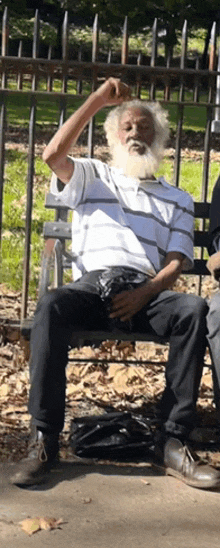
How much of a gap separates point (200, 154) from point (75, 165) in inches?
381

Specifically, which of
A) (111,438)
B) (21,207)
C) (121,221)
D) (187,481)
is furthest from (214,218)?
(21,207)

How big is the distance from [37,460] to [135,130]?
1.78 m

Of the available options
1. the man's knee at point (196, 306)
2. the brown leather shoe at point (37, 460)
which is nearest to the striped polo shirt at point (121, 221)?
the man's knee at point (196, 306)

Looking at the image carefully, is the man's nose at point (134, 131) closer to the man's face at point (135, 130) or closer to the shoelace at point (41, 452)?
the man's face at point (135, 130)

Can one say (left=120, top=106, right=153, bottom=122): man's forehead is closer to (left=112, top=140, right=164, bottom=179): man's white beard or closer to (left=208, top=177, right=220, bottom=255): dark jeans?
(left=112, top=140, right=164, bottom=179): man's white beard

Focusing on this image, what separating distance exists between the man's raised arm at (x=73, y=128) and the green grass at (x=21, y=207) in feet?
7.91

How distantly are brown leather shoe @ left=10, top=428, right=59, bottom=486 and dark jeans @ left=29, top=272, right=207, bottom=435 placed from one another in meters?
0.06

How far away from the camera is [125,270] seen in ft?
15.4

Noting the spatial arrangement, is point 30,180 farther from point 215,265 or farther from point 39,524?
point 39,524

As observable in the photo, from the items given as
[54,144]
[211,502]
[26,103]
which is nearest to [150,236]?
[54,144]

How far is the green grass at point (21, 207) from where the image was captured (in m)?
7.43

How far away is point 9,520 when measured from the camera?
373 cm

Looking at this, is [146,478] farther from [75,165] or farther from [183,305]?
[75,165]

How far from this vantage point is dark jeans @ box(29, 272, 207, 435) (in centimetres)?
422
